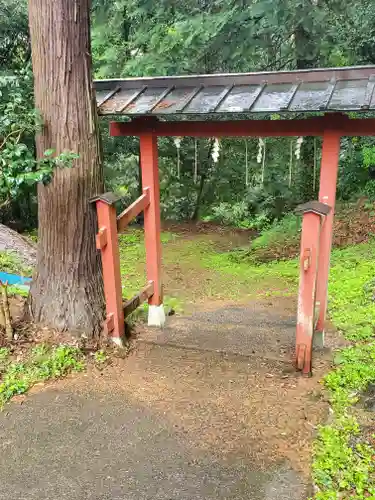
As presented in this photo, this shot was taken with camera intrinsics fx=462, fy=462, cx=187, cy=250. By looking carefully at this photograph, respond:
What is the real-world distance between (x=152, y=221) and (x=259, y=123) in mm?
1505

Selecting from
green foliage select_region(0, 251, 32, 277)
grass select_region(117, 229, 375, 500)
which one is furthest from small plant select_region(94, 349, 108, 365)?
green foliage select_region(0, 251, 32, 277)

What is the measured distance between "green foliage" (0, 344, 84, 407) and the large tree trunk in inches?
11.1

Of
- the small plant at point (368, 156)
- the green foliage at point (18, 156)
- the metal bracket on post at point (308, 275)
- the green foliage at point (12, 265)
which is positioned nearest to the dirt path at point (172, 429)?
the metal bracket on post at point (308, 275)

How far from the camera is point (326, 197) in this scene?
425 cm

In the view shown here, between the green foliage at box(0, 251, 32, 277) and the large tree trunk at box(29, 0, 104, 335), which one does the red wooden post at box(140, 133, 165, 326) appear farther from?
the green foliage at box(0, 251, 32, 277)

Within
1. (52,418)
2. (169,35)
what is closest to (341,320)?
(52,418)

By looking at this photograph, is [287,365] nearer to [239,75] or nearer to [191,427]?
[191,427]

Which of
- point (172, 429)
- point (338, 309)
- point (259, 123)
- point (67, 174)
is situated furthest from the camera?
point (338, 309)

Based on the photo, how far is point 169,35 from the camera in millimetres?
8906

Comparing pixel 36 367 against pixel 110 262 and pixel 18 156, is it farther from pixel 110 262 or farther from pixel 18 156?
pixel 18 156

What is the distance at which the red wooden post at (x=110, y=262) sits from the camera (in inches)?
162

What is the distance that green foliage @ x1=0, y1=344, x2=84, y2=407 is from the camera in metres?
3.76

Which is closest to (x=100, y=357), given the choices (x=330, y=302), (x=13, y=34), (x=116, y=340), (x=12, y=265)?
(x=116, y=340)

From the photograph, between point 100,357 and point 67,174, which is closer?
point 67,174
